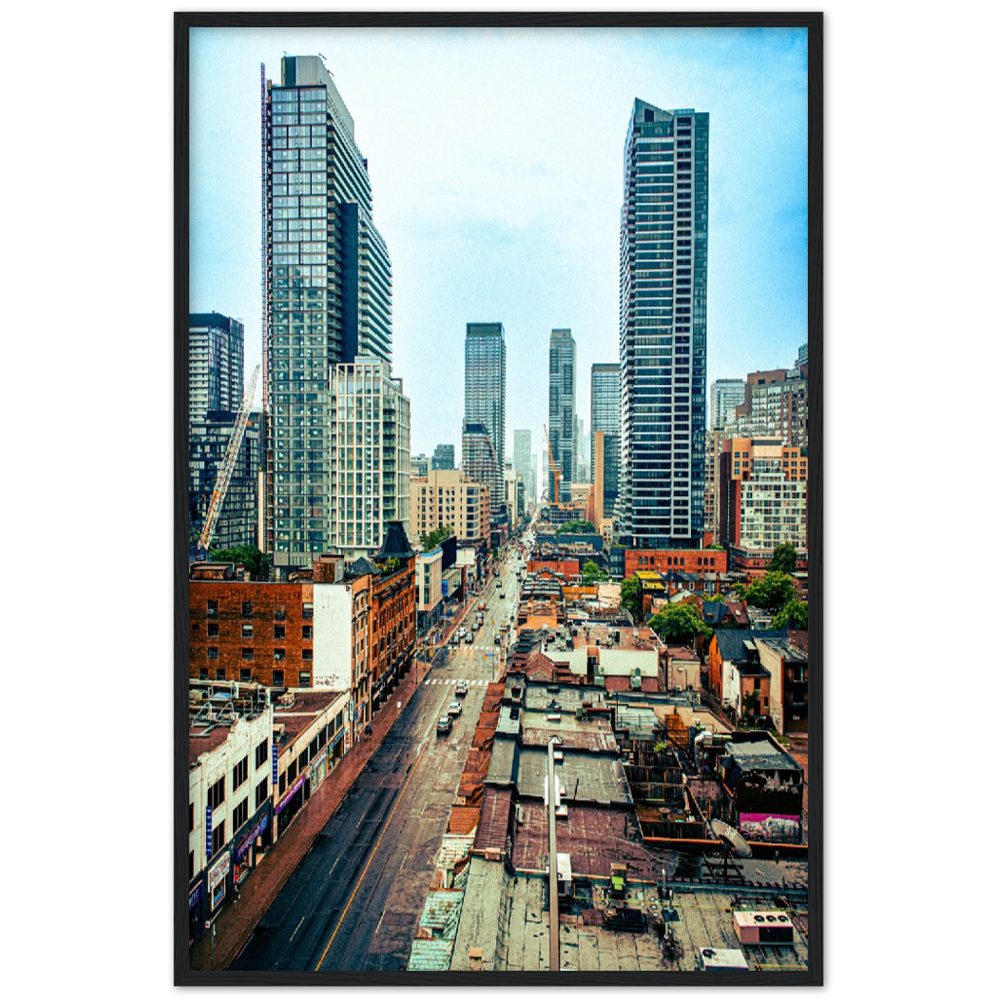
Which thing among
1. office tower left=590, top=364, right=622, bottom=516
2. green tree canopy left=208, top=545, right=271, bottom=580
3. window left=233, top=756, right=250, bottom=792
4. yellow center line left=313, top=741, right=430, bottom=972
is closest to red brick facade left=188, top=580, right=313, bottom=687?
green tree canopy left=208, top=545, right=271, bottom=580

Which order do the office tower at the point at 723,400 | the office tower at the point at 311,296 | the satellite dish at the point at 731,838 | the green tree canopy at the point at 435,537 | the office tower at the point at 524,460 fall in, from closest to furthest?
the satellite dish at the point at 731,838
the office tower at the point at 723,400
the office tower at the point at 311,296
the office tower at the point at 524,460
the green tree canopy at the point at 435,537

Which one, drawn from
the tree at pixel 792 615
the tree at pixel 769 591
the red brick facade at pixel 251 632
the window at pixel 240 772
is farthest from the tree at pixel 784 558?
the window at pixel 240 772

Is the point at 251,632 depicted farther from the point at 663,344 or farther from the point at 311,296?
the point at 663,344

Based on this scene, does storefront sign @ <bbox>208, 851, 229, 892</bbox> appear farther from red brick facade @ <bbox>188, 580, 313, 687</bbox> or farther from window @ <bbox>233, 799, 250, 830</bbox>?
red brick facade @ <bbox>188, 580, 313, 687</bbox>

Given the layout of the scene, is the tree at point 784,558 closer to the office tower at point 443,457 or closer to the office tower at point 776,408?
the office tower at point 776,408

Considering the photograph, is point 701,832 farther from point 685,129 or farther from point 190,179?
point 685,129

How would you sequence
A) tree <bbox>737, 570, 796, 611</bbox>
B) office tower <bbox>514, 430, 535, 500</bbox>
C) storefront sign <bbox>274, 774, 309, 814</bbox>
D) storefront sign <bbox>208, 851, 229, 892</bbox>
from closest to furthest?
storefront sign <bbox>208, 851, 229, 892</bbox>
storefront sign <bbox>274, 774, 309, 814</bbox>
tree <bbox>737, 570, 796, 611</bbox>
office tower <bbox>514, 430, 535, 500</bbox>
